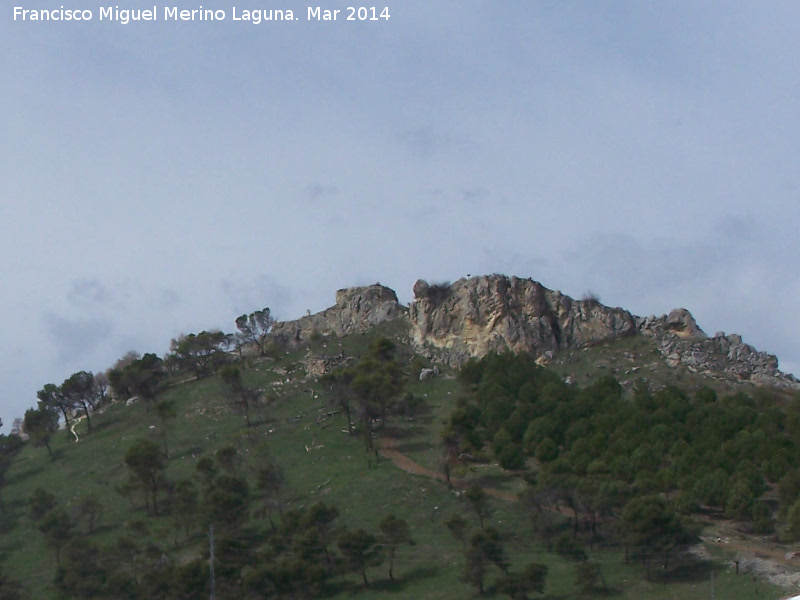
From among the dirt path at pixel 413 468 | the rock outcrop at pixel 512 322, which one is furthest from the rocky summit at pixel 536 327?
the dirt path at pixel 413 468

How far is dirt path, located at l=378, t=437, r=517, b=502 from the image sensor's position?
67188 mm

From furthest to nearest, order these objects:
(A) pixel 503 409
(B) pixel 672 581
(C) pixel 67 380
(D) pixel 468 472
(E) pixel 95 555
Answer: (C) pixel 67 380, (A) pixel 503 409, (D) pixel 468 472, (E) pixel 95 555, (B) pixel 672 581

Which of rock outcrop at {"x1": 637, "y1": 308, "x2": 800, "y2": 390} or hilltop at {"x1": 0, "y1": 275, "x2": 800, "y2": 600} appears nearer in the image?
hilltop at {"x1": 0, "y1": 275, "x2": 800, "y2": 600}

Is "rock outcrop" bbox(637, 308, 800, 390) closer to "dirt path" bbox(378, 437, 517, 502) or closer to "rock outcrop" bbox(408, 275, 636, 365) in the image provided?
"rock outcrop" bbox(408, 275, 636, 365)

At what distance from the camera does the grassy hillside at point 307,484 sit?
5625 centimetres

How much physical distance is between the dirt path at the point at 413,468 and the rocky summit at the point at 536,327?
18.0 m

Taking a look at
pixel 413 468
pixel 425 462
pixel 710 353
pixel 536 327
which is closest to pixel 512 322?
pixel 536 327

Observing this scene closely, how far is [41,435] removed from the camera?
88312 mm

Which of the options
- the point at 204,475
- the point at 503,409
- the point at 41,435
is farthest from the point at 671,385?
the point at 41,435

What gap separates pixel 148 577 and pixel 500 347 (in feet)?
141

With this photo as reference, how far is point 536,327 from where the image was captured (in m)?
93.5

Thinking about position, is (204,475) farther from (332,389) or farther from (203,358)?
(203,358)

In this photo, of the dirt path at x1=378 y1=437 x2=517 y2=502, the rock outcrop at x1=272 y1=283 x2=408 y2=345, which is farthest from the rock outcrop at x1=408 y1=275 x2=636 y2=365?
the dirt path at x1=378 y1=437 x2=517 y2=502

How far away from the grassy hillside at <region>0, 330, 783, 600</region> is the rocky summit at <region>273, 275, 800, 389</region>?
2.89m
